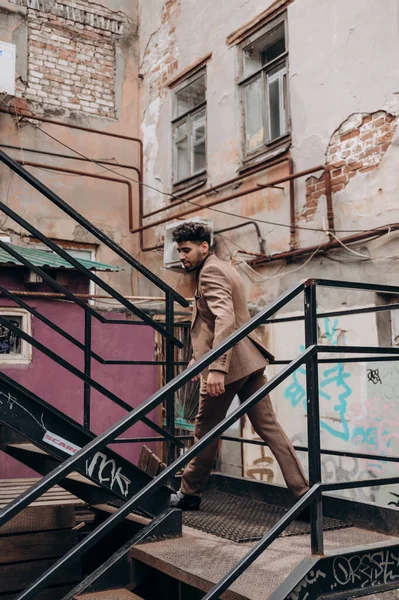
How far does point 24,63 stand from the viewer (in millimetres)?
10148

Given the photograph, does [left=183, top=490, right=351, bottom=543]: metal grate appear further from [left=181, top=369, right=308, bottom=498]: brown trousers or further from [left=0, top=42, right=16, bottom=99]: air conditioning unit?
[left=0, top=42, right=16, bottom=99]: air conditioning unit

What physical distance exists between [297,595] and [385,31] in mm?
5826

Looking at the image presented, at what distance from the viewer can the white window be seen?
7.61m

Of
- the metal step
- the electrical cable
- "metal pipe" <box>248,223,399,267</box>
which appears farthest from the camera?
the electrical cable

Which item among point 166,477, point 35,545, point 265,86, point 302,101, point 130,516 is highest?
point 265,86

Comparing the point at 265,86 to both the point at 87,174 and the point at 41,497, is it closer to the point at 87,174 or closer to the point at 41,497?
the point at 87,174

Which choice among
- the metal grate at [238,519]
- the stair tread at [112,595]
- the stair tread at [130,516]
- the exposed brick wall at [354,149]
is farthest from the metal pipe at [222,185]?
the stair tread at [112,595]

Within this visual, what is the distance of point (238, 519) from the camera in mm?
3617

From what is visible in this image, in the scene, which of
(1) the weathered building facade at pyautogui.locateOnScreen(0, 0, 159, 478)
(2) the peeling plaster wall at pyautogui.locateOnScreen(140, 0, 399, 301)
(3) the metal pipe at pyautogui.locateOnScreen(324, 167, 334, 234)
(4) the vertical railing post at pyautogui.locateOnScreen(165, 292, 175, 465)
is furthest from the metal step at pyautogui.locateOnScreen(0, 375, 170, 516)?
(1) the weathered building facade at pyautogui.locateOnScreen(0, 0, 159, 478)

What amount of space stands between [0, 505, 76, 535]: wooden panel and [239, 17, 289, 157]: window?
5.48 meters

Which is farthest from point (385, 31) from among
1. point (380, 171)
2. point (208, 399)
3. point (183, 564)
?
point (183, 564)

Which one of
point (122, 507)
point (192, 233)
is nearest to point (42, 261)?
point (192, 233)

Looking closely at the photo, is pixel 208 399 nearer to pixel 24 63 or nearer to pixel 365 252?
pixel 365 252

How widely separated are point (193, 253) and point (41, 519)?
194 cm
